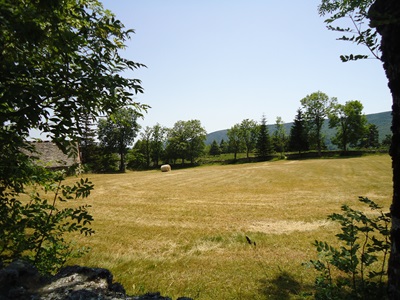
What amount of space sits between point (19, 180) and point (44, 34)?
6.92 ft

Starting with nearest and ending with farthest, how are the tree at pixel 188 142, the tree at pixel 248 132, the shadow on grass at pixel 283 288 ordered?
the shadow on grass at pixel 283 288 → the tree at pixel 188 142 → the tree at pixel 248 132

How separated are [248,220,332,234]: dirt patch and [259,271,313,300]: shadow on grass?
4.16 meters

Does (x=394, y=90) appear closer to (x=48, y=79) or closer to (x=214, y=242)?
(x=48, y=79)

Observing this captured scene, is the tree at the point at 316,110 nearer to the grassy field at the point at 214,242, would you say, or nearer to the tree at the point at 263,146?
the tree at the point at 263,146

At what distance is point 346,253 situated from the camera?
2996 millimetres

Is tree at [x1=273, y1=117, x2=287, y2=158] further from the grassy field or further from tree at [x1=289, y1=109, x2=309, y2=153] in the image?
the grassy field

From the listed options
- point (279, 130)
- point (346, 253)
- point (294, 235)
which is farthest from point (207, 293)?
point (279, 130)

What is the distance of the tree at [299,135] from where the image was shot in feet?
206

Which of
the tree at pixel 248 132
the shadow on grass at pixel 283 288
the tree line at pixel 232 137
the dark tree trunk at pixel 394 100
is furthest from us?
the tree at pixel 248 132

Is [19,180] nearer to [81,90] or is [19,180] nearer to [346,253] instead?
[81,90]

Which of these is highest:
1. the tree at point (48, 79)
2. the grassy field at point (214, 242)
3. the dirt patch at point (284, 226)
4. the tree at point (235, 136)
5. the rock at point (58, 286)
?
the tree at point (235, 136)

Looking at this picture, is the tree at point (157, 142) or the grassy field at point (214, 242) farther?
the tree at point (157, 142)

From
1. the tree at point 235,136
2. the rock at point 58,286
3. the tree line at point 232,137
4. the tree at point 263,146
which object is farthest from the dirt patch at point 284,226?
the tree at point 235,136

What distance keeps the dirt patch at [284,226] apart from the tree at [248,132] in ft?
207
